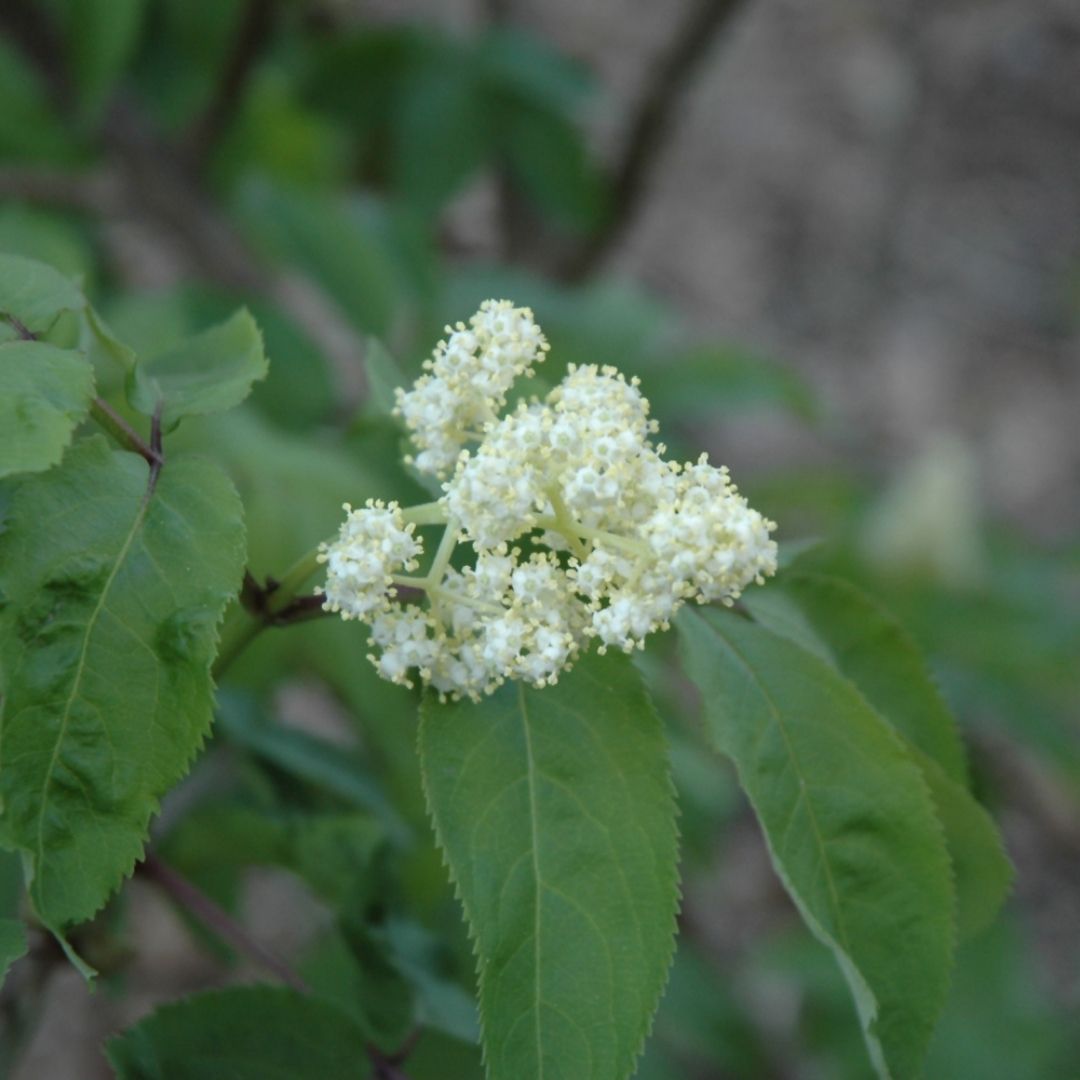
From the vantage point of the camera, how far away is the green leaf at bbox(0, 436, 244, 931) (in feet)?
3.81

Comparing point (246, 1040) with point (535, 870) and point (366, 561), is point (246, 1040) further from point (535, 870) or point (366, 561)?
point (366, 561)

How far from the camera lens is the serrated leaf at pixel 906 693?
1584 millimetres

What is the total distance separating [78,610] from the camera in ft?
3.91

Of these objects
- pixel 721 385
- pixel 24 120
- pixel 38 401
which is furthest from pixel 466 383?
pixel 24 120

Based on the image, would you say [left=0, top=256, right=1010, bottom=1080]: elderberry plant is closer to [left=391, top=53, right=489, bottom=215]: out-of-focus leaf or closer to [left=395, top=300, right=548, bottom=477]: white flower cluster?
[left=395, top=300, right=548, bottom=477]: white flower cluster

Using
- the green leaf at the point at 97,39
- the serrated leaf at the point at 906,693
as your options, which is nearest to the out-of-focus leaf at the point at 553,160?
the green leaf at the point at 97,39

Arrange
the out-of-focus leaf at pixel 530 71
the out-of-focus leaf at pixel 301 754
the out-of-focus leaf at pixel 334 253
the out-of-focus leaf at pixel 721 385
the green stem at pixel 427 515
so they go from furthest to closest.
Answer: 1. the out-of-focus leaf at pixel 530 71
2. the out-of-focus leaf at pixel 721 385
3. the out-of-focus leaf at pixel 334 253
4. the out-of-focus leaf at pixel 301 754
5. the green stem at pixel 427 515

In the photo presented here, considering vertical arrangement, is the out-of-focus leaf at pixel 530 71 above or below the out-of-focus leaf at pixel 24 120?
above

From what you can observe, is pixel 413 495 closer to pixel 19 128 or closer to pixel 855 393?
pixel 19 128

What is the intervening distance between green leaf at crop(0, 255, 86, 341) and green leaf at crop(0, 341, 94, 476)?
0.25 feet

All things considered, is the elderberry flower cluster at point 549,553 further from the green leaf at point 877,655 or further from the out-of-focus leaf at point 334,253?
the out-of-focus leaf at point 334,253

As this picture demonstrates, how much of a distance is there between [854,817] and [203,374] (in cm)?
90

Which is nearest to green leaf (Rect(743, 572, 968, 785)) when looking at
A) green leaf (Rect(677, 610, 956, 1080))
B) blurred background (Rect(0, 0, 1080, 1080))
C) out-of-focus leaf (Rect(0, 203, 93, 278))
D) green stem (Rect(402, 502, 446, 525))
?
green leaf (Rect(677, 610, 956, 1080))

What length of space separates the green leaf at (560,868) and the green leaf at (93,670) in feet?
0.81
